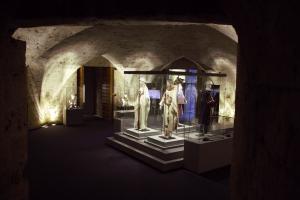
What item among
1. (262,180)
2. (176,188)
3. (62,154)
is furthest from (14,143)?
(62,154)

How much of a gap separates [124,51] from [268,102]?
42.4 ft

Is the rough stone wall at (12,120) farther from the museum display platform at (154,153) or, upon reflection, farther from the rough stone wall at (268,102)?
the museum display platform at (154,153)

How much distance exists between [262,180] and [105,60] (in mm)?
15095

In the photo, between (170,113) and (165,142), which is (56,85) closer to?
(170,113)

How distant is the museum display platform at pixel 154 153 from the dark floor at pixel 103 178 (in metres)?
0.20

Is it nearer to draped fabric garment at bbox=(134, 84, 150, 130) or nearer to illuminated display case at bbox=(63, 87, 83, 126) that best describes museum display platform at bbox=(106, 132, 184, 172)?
draped fabric garment at bbox=(134, 84, 150, 130)

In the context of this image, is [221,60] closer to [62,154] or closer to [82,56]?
[82,56]

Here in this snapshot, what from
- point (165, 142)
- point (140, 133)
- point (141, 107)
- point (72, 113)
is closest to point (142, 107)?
point (141, 107)

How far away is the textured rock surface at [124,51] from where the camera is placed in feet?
36.2

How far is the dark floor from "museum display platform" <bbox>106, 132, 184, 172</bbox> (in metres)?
0.20

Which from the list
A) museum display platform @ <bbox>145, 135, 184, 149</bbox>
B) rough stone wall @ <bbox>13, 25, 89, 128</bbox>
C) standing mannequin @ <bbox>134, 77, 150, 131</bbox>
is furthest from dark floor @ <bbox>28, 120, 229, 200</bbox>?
rough stone wall @ <bbox>13, 25, 89, 128</bbox>

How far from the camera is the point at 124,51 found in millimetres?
14305

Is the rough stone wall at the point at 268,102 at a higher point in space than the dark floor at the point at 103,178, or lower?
higher

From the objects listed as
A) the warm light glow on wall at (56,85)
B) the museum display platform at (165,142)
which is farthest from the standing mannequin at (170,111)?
Result: the warm light glow on wall at (56,85)
